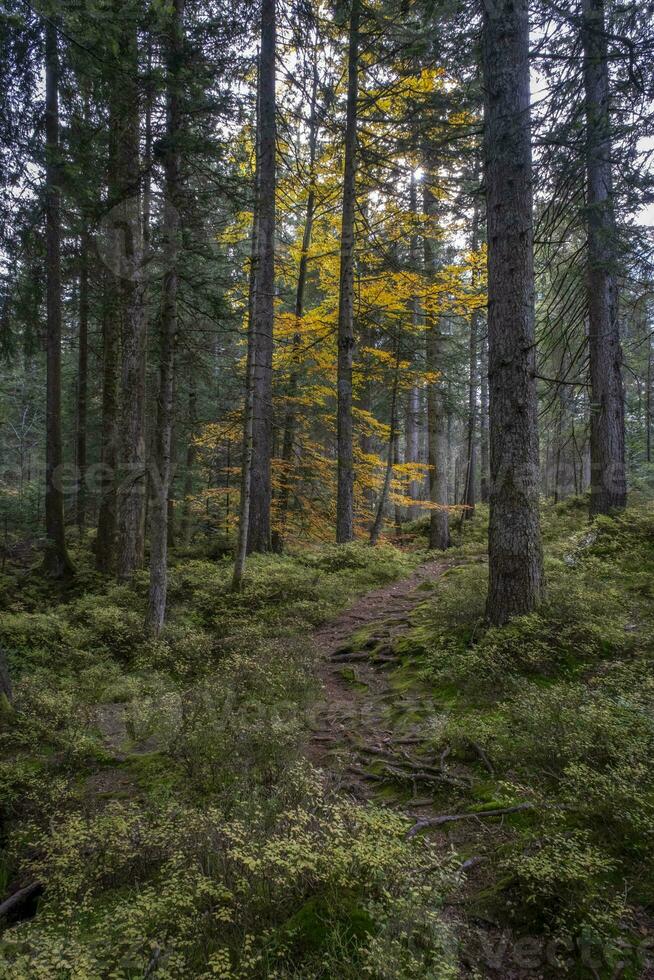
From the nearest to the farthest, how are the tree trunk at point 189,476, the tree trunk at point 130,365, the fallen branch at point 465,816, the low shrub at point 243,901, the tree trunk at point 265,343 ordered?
1. the low shrub at point 243,901
2. the fallen branch at point 465,816
3. the tree trunk at point 130,365
4. the tree trunk at point 265,343
5. the tree trunk at point 189,476

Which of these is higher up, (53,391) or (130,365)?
(130,365)

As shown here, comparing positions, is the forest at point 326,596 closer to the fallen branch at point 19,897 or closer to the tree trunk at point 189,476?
the fallen branch at point 19,897

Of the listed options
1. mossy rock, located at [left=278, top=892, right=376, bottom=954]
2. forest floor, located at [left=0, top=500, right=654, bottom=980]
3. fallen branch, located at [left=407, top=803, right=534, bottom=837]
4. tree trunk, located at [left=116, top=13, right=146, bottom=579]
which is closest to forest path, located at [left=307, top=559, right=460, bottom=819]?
forest floor, located at [left=0, top=500, right=654, bottom=980]

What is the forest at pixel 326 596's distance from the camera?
273cm

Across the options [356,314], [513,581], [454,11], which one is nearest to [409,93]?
[356,314]

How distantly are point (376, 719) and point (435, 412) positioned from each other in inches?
520

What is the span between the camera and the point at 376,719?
5.56 metres

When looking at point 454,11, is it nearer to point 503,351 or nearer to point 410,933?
point 503,351

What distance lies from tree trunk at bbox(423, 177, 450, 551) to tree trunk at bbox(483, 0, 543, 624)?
8312 millimetres

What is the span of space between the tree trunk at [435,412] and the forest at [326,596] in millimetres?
165

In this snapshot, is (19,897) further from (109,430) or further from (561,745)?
(109,430)

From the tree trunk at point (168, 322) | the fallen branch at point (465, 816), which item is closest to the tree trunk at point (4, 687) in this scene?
the tree trunk at point (168, 322)

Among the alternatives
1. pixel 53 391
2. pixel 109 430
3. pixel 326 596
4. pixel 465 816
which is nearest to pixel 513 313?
pixel 465 816

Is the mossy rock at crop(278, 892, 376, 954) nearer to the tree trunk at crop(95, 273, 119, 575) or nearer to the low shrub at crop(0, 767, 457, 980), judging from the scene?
the low shrub at crop(0, 767, 457, 980)
